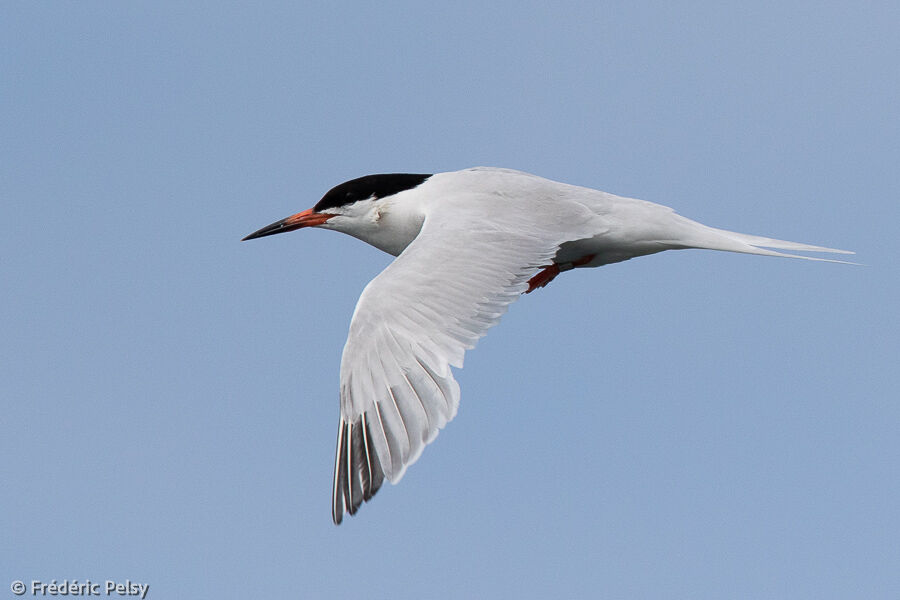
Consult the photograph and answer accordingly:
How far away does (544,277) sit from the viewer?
693 centimetres

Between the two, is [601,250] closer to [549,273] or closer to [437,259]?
[549,273]

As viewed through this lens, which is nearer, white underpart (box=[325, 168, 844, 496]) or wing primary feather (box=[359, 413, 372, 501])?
wing primary feather (box=[359, 413, 372, 501])

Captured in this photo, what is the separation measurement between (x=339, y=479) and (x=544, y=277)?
2.24 m

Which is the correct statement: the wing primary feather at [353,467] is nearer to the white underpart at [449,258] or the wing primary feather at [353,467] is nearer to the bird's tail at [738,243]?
the white underpart at [449,258]

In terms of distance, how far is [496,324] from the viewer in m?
5.56

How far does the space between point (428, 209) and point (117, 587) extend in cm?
258

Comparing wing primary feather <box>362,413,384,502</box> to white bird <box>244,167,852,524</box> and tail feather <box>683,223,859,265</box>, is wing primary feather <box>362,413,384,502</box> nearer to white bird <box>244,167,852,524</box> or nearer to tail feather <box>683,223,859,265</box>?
white bird <box>244,167,852,524</box>

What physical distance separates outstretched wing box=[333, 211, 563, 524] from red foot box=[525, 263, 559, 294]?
87cm

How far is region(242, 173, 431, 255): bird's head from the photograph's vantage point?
23.1ft

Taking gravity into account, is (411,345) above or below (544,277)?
below

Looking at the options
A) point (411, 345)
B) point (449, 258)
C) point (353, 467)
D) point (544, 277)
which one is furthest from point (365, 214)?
point (353, 467)

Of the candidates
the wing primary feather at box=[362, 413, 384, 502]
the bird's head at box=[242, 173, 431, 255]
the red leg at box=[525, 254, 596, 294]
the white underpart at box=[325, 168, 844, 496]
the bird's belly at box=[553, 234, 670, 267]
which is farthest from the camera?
the bird's head at box=[242, 173, 431, 255]

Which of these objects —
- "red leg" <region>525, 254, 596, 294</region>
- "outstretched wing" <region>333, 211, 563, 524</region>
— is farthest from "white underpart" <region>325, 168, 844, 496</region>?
"red leg" <region>525, 254, 596, 294</region>

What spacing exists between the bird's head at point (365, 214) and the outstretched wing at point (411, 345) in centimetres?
106
